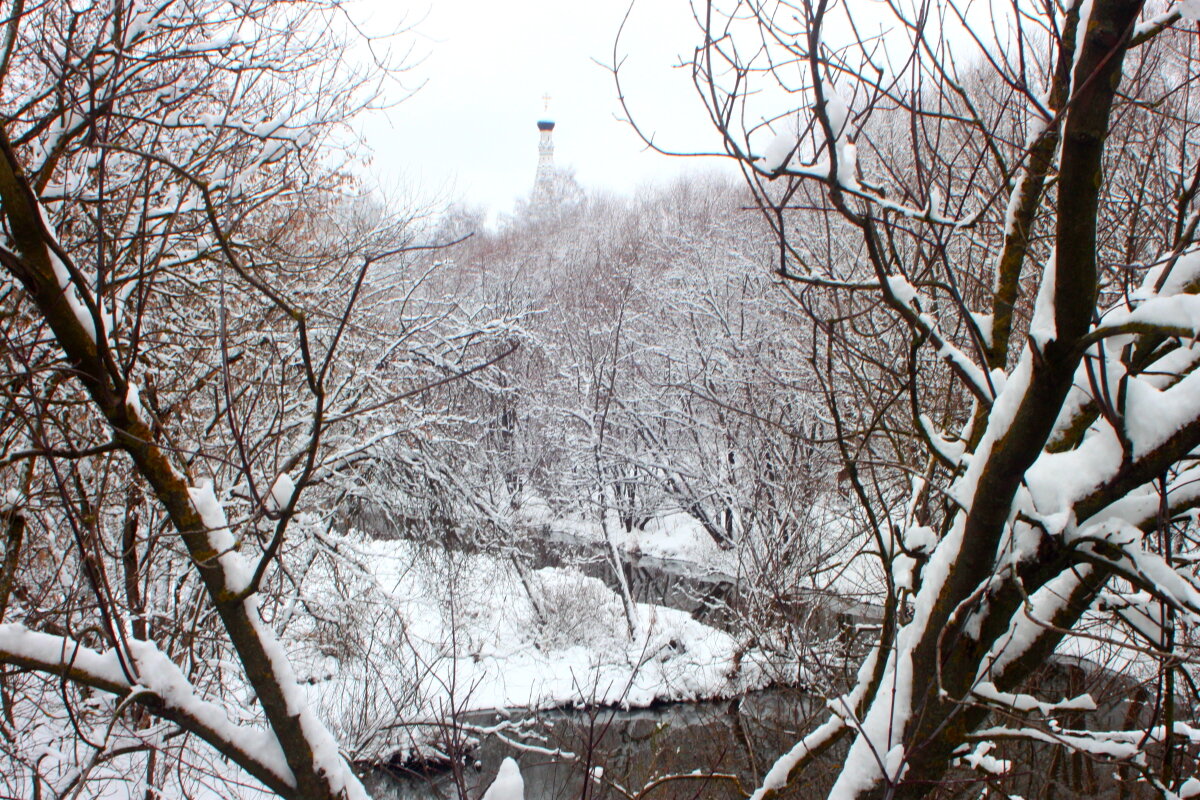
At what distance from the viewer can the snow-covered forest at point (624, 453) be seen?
1.79 m

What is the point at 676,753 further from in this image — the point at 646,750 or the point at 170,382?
the point at 170,382

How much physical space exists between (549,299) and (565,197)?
16.9 meters

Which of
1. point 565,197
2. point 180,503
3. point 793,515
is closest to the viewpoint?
point 180,503

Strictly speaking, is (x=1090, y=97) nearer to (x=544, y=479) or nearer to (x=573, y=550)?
(x=573, y=550)

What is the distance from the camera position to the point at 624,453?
14250mm

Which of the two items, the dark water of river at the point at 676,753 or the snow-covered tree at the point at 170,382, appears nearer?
the snow-covered tree at the point at 170,382

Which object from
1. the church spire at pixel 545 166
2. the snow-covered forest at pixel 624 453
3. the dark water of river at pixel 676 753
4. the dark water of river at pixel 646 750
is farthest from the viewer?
the church spire at pixel 545 166

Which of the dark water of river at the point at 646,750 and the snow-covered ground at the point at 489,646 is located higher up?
the snow-covered ground at the point at 489,646

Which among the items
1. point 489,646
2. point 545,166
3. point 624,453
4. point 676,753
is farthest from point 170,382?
point 545,166

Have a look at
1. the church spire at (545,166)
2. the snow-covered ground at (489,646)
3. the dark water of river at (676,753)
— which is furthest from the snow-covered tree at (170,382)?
the church spire at (545,166)

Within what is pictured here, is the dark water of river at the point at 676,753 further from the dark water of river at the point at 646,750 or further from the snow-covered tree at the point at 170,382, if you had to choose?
the snow-covered tree at the point at 170,382

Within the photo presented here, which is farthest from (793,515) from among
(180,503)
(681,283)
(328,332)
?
(681,283)

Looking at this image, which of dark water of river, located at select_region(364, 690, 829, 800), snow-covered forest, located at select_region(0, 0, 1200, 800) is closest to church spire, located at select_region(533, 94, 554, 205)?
snow-covered forest, located at select_region(0, 0, 1200, 800)

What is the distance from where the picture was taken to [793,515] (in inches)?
347
